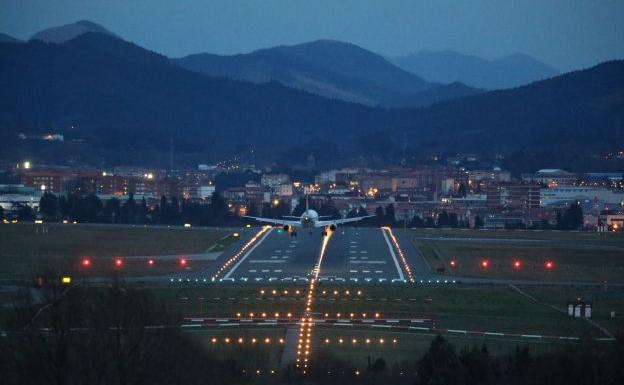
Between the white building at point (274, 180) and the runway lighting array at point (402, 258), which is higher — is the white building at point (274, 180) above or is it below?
above

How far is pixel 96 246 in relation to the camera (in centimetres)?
8200

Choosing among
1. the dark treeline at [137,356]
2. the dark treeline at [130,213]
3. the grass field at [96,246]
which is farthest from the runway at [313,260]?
the dark treeline at [137,356]

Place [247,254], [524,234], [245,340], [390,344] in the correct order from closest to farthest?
[245,340] < [390,344] < [247,254] < [524,234]

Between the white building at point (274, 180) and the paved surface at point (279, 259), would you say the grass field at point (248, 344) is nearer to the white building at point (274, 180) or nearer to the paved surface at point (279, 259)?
the paved surface at point (279, 259)

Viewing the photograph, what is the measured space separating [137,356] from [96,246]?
5030 centimetres

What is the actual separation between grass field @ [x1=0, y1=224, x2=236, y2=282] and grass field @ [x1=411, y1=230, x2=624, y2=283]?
13.5 metres

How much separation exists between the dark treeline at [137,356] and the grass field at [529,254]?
30.8 meters

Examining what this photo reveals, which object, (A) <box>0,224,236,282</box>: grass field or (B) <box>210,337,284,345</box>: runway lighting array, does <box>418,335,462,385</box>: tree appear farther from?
(A) <box>0,224,236,282</box>: grass field

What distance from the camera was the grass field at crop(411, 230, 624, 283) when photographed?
70.0m

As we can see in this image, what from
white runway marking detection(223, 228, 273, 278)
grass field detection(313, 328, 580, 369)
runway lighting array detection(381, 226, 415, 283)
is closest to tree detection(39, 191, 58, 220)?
white runway marking detection(223, 228, 273, 278)

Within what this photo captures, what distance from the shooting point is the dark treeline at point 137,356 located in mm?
31406

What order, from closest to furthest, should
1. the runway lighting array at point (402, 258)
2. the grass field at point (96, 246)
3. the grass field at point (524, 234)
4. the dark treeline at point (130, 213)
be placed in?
the grass field at point (96, 246)
the runway lighting array at point (402, 258)
the grass field at point (524, 234)
the dark treeline at point (130, 213)

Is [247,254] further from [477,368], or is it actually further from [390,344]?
[477,368]

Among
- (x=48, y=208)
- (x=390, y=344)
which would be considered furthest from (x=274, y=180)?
(x=390, y=344)
